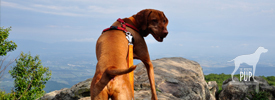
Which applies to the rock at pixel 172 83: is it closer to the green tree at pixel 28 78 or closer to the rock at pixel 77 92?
the rock at pixel 77 92

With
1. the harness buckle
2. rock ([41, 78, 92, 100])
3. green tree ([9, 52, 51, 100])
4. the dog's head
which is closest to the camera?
the harness buckle

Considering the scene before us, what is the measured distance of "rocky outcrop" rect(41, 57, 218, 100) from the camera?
5.43m

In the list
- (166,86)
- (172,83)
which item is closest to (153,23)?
(166,86)

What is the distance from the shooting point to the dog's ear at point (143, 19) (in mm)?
3474

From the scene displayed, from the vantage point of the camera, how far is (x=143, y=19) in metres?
3.52

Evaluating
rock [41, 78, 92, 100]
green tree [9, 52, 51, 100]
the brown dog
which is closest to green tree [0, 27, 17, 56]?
green tree [9, 52, 51, 100]

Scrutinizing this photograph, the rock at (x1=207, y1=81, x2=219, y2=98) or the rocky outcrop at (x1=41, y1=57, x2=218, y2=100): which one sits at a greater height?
the rocky outcrop at (x1=41, y1=57, x2=218, y2=100)

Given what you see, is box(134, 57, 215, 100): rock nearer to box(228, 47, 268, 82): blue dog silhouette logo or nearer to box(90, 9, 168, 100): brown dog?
box(90, 9, 168, 100): brown dog

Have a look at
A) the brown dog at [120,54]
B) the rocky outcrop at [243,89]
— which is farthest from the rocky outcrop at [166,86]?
the rocky outcrop at [243,89]

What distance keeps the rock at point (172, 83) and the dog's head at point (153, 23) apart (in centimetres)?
180

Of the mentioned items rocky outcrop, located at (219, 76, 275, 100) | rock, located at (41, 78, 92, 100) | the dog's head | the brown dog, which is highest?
the dog's head

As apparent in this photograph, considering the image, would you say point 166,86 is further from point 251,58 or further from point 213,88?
point 251,58

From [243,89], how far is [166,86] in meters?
4.94

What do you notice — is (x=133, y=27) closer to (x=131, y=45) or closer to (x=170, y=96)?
(x=131, y=45)
